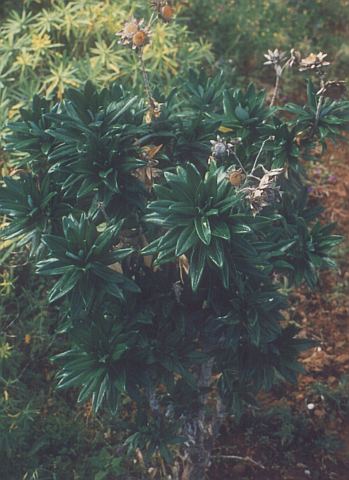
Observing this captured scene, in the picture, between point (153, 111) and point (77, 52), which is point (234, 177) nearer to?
point (153, 111)

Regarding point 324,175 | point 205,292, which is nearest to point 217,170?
point 205,292

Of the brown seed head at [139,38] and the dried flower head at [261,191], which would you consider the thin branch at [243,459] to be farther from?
the brown seed head at [139,38]

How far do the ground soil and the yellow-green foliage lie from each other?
4.34 ft

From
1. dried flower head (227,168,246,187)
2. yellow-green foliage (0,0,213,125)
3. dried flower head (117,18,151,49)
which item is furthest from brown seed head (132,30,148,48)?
yellow-green foliage (0,0,213,125)

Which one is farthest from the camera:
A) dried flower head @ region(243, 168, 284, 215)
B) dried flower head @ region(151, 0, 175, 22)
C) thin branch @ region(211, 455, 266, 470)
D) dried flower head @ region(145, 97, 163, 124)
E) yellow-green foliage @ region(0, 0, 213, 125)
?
yellow-green foliage @ region(0, 0, 213, 125)

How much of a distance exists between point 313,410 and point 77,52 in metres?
2.26

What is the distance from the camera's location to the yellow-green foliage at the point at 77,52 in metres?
3.66

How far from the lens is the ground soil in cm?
321

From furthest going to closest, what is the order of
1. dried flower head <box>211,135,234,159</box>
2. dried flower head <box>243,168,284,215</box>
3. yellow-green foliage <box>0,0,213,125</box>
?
1. yellow-green foliage <box>0,0,213,125</box>
2. dried flower head <box>211,135,234,159</box>
3. dried flower head <box>243,168,284,215</box>

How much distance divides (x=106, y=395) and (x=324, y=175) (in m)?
2.69

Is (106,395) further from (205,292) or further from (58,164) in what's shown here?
(58,164)

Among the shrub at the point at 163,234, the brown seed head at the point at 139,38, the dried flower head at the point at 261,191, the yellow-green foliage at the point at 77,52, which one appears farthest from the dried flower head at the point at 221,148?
the yellow-green foliage at the point at 77,52

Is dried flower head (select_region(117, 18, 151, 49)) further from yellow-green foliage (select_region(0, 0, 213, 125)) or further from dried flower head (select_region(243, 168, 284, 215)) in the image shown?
yellow-green foliage (select_region(0, 0, 213, 125))

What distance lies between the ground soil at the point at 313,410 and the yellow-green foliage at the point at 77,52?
132 cm
